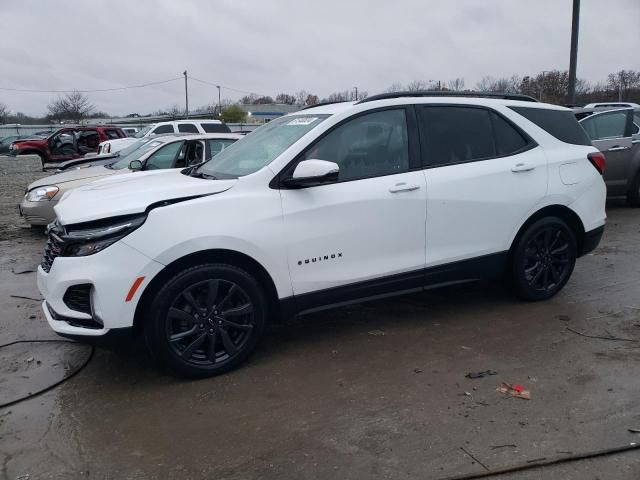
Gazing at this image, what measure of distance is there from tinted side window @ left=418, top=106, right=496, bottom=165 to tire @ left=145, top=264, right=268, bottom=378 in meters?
1.84

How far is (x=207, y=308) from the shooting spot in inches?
146

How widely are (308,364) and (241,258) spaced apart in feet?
3.05

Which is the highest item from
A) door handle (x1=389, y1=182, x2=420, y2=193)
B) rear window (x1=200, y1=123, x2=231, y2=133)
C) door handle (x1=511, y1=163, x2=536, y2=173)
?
rear window (x1=200, y1=123, x2=231, y2=133)

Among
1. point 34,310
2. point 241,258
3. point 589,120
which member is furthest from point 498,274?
point 589,120

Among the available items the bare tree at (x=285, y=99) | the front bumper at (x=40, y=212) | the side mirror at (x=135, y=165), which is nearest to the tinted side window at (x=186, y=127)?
the side mirror at (x=135, y=165)

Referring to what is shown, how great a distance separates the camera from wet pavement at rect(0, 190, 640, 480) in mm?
2861

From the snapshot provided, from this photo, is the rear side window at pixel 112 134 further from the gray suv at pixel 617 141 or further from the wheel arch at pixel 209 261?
the wheel arch at pixel 209 261

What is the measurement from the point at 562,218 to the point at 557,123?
2.92ft

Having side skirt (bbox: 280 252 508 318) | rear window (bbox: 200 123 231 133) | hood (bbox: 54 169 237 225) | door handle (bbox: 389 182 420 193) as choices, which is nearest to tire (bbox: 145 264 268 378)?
side skirt (bbox: 280 252 508 318)

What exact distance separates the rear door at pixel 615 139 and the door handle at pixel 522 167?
5.15m

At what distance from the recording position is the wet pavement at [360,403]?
2861 millimetres

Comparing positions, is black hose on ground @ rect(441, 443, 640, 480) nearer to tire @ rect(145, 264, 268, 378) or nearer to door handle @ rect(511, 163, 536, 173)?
tire @ rect(145, 264, 268, 378)

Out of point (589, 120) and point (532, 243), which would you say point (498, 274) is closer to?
point (532, 243)

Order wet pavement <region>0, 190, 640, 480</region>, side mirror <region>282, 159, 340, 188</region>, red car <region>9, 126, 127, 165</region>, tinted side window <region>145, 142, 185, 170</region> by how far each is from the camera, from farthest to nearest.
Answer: red car <region>9, 126, 127, 165</region> → tinted side window <region>145, 142, 185, 170</region> → side mirror <region>282, 159, 340, 188</region> → wet pavement <region>0, 190, 640, 480</region>
